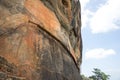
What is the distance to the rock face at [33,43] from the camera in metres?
7.12

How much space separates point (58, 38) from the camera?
8.37 meters

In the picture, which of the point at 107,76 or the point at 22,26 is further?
the point at 107,76

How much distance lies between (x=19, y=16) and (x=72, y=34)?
3.24 meters

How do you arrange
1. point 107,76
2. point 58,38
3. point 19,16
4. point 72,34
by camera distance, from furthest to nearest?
point 107,76, point 72,34, point 58,38, point 19,16

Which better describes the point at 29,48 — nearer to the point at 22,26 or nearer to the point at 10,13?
the point at 22,26

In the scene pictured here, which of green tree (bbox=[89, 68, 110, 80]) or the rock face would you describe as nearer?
the rock face

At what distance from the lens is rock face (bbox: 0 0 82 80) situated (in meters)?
7.12

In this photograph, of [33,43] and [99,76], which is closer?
[33,43]

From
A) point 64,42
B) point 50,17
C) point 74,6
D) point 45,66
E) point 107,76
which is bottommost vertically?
point 45,66

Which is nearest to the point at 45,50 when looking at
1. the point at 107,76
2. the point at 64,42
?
the point at 64,42

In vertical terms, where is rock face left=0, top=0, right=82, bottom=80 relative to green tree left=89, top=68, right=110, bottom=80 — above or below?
below

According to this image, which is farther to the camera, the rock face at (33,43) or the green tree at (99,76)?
the green tree at (99,76)

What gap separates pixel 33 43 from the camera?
7.49m

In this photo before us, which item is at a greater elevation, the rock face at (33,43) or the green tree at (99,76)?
the green tree at (99,76)
